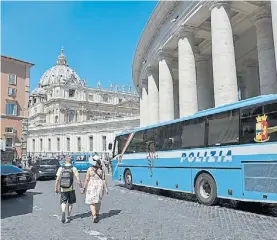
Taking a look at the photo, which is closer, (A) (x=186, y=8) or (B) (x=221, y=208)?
(B) (x=221, y=208)

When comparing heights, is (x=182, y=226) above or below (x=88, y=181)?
below

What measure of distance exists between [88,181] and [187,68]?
512 inches

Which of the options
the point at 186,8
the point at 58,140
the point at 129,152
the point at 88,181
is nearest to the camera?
the point at 88,181

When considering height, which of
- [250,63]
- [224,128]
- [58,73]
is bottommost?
[224,128]

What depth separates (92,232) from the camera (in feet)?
21.5

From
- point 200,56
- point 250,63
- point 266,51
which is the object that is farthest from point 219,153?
point 250,63

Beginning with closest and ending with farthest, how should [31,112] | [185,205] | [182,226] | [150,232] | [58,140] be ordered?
[150,232]
[182,226]
[185,205]
[58,140]
[31,112]

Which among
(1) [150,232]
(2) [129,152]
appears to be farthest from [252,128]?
(2) [129,152]

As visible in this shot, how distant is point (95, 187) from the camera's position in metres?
7.75

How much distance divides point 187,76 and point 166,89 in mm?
3979

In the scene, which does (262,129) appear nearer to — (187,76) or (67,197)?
(67,197)

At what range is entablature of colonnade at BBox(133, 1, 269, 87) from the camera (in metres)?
18.0

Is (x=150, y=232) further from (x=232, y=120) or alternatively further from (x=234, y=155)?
(x=232, y=120)

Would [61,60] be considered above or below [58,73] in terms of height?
above
